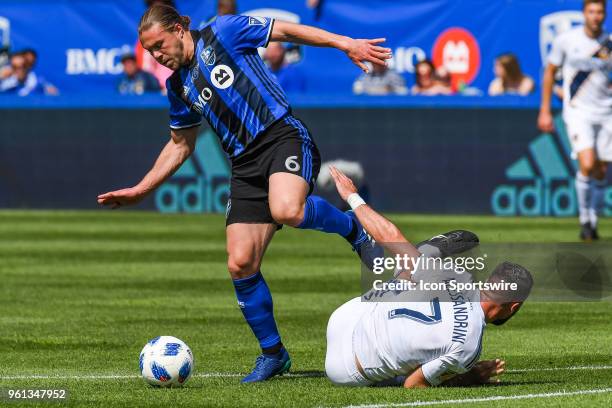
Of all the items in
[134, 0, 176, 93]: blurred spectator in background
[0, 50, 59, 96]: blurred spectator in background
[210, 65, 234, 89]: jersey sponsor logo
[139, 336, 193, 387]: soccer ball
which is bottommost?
[0, 50, 59, 96]: blurred spectator in background

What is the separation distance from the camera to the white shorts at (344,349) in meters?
7.76

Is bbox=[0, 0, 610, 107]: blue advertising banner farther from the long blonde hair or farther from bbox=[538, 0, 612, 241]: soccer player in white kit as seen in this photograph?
the long blonde hair

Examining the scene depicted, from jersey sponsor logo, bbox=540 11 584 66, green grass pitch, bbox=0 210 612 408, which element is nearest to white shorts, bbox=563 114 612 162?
green grass pitch, bbox=0 210 612 408

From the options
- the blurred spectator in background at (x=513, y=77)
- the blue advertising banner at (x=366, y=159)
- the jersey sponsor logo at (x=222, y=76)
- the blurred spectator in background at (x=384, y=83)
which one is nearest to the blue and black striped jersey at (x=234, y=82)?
the jersey sponsor logo at (x=222, y=76)

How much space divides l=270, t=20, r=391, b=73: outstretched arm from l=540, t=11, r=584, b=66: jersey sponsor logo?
51.4ft

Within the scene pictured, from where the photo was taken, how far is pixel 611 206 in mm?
21562

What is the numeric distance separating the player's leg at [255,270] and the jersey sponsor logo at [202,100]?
57 centimetres

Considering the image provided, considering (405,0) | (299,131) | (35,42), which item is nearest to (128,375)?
(299,131)

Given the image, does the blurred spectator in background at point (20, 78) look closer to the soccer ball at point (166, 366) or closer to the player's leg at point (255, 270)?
the player's leg at point (255, 270)

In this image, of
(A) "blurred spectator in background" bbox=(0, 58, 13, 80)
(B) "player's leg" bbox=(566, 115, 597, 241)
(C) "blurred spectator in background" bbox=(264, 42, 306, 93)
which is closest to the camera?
(B) "player's leg" bbox=(566, 115, 597, 241)

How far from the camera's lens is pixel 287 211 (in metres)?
8.13

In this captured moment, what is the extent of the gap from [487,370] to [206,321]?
412 centimetres

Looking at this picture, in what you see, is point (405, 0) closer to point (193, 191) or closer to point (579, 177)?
point (193, 191)

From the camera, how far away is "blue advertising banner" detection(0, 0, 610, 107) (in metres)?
23.8
